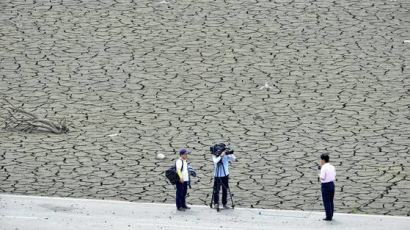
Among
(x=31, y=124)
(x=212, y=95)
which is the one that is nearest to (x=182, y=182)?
(x=31, y=124)

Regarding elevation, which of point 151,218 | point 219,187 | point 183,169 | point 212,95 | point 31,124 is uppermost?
point 212,95

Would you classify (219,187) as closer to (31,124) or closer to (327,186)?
(327,186)

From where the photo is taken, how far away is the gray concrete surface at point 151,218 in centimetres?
2208

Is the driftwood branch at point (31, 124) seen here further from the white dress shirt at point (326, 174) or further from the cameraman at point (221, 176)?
the white dress shirt at point (326, 174)

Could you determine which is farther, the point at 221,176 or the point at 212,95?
the point at 212,95

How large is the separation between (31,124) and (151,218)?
25.1ft

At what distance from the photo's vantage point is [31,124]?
1155 inches

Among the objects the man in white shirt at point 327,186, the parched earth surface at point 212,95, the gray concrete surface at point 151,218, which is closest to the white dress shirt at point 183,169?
the gray concrete surface at point 151,218

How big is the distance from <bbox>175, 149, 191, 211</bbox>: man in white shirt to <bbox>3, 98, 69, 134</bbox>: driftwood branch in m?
6.71

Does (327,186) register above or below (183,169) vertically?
below

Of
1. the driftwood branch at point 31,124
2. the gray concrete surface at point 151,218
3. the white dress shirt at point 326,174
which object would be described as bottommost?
the gray concrete surface at point 151,218

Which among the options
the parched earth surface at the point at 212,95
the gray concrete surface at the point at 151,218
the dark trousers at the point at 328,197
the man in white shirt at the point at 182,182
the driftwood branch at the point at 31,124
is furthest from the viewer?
the driftwood branch at the point at 31,124

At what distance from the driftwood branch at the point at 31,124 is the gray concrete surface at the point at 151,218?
537 centimetres

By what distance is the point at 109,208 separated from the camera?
23.4 m
